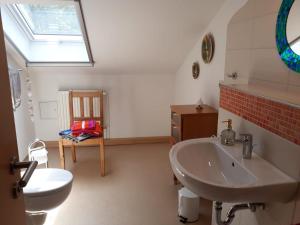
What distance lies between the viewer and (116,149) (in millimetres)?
3551

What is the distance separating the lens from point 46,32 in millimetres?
2963

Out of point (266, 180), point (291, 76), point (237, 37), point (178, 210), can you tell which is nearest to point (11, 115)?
point (266, 180)

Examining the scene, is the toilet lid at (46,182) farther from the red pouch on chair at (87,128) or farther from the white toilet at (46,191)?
the red pouch on chair at (87,128)

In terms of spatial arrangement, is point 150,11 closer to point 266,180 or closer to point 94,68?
point 94,68

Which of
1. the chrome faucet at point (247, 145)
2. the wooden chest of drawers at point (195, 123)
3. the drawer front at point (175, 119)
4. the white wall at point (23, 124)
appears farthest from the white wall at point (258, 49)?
the white wall at point (23, 124)

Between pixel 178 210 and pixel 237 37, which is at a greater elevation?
pixel 237 37

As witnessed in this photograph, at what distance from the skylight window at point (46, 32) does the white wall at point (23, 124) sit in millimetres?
275

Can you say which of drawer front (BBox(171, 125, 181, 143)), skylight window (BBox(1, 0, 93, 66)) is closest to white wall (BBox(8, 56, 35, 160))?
skylight window (BBox(1, 0, 93, 66))

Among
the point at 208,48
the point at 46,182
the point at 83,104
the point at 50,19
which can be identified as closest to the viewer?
the point at 46,182

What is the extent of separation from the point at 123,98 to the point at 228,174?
2.45 m

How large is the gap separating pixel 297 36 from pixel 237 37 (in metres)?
0.53

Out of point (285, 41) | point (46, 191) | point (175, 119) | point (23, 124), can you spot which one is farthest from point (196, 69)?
point (23, 124)

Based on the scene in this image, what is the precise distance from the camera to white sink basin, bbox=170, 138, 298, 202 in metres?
0.99

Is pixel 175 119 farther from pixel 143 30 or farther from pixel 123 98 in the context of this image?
pixel 123 98
